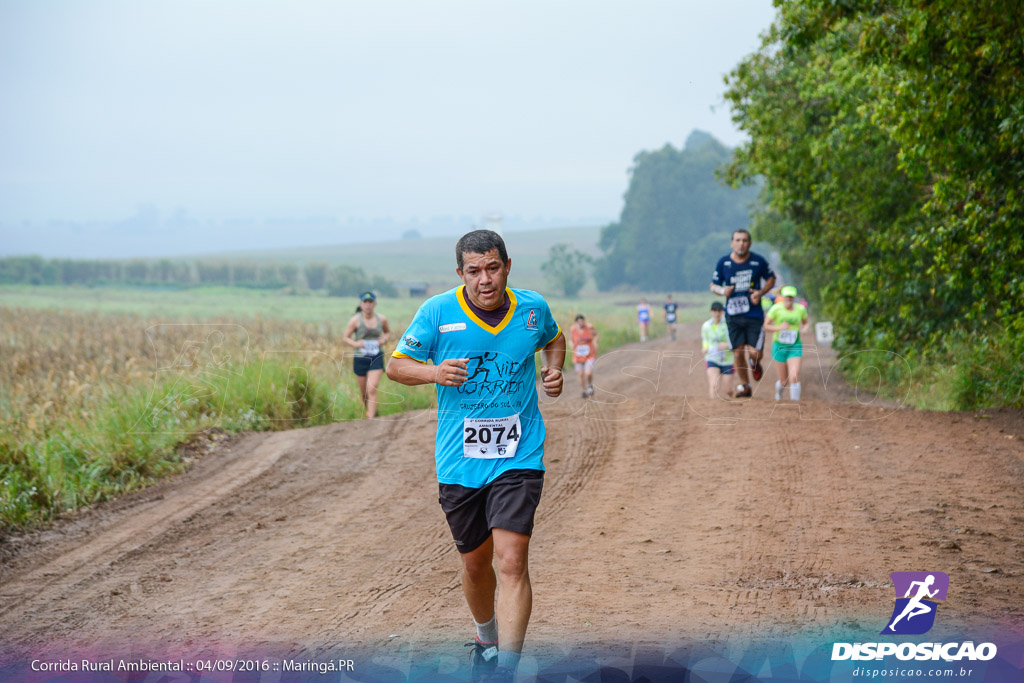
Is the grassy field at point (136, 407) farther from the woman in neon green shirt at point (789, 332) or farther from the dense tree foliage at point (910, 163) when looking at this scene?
the dense tree foliage at point (910, 163)

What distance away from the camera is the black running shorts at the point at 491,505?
4.39m

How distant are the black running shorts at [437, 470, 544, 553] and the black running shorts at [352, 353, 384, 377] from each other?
9158 mm

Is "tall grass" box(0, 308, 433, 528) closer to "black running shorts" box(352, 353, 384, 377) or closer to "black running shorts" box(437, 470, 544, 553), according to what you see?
"black running shorts" box(352, 353, 384, 377)

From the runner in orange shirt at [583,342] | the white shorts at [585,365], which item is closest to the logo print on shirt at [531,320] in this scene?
the runner in orange shirt at [583,342]

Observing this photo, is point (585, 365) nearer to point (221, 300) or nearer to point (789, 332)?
point (789, 332)

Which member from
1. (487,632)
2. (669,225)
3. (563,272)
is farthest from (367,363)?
(669,225)

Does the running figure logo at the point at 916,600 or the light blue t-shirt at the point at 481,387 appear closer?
the light blue t-shirt at the point at 481,387

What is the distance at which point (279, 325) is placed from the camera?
36344 mm

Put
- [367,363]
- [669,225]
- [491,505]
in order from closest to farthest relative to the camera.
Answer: [491,505] → [367,363] → [669,225]

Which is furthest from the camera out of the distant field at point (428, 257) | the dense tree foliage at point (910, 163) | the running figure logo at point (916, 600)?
the distant field at point (428, 257)

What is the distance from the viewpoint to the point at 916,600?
5.53 meters

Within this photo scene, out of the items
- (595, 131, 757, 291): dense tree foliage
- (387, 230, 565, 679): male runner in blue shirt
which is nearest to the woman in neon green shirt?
(387, 230, 565, 679): male runner in blue shirt

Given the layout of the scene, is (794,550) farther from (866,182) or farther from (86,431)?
(866,182)

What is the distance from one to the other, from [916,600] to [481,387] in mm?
3206
